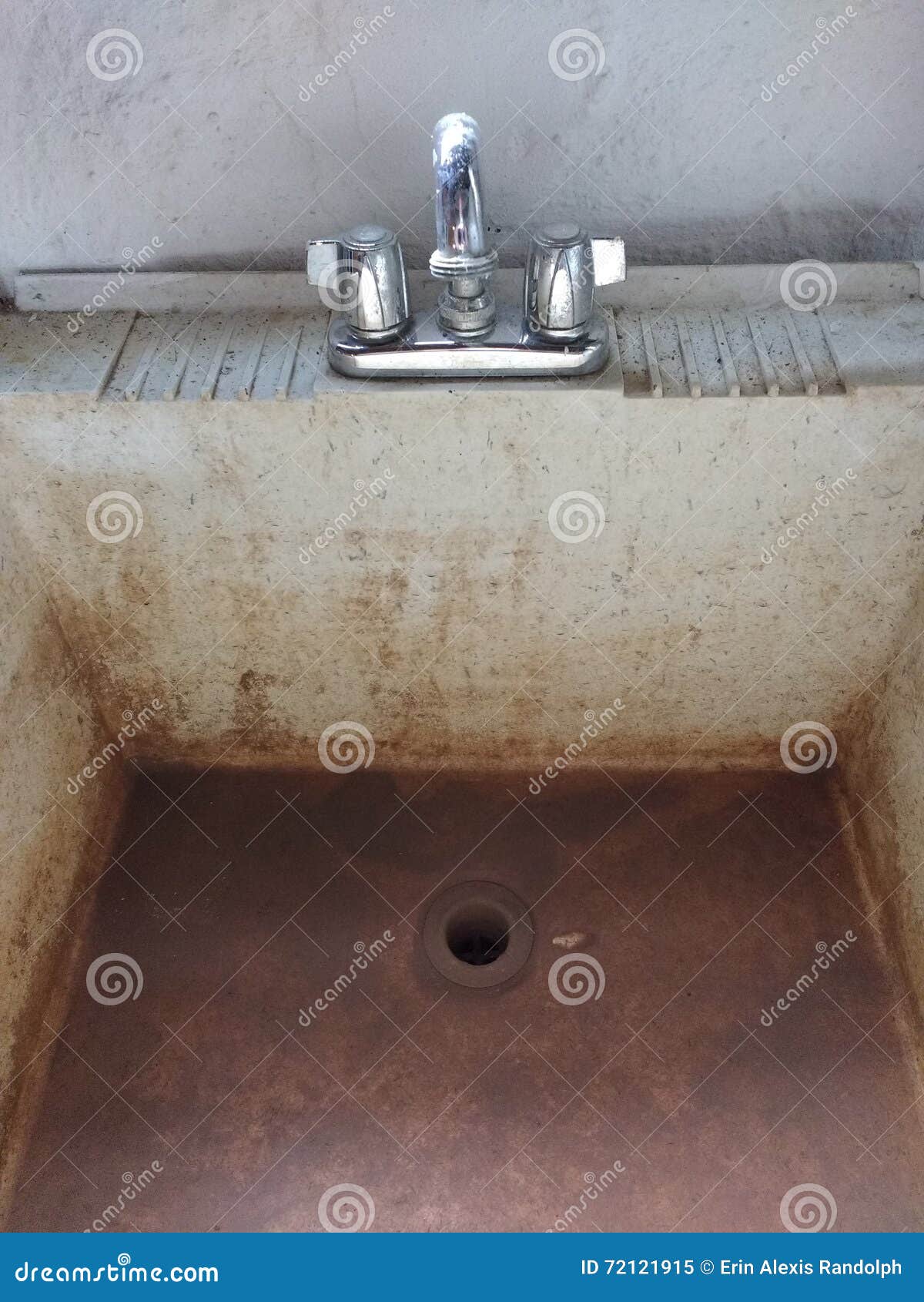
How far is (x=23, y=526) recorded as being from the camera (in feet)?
4.11

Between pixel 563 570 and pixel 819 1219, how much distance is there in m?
0.75

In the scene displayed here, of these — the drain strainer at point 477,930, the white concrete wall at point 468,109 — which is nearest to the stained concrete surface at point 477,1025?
the drain strainer at point 477,930

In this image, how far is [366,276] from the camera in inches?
42.3

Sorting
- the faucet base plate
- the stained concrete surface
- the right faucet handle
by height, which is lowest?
the stained concrete surface

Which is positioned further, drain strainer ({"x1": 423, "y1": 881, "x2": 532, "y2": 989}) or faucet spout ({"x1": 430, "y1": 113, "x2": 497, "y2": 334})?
drain strainer ({"x1": 423, "y1": 881, "x2": 532, "y2": 989})

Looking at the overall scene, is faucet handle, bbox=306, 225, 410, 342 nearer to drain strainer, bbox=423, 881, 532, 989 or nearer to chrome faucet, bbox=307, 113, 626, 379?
chrome faucet, bbox=307, 113, 626, 379

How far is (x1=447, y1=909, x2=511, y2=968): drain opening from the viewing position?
1.32 meters

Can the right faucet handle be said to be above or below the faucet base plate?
above

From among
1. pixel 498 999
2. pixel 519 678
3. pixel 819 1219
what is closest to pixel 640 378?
pixel 519 678

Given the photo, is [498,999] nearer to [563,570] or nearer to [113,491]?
[563,570]

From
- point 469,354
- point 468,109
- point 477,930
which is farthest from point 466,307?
point 477,930

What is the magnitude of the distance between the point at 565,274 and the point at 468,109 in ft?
0.86

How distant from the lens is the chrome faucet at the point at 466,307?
1056 mm

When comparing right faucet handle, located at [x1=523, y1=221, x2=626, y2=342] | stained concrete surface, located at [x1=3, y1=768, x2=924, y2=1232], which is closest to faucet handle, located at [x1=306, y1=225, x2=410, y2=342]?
right faucet handle, located at [x1=523, y1=221, x2=626, y2=342]
